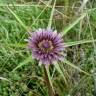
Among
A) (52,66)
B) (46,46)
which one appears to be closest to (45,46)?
(46,46)

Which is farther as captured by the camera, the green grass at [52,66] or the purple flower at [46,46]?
the green grass at [52,66]

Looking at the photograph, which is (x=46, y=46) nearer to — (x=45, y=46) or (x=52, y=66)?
(x=45, y=46)

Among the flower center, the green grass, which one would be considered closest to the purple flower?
the flower center

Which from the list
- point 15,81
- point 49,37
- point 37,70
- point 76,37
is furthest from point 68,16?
point 49,37

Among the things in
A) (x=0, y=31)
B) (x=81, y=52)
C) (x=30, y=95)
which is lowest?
(x=30, y=95)

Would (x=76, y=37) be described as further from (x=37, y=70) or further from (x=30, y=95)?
(x=30, y=95)

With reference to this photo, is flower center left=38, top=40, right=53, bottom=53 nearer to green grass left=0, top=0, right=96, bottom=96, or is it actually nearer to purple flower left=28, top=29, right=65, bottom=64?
purple flower left=28, top=29, right=65, bottom=64

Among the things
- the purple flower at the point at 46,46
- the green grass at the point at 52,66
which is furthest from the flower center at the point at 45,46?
the green grass at the point at 52,66

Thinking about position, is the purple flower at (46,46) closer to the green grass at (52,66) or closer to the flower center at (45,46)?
the flower center at (45,46)
